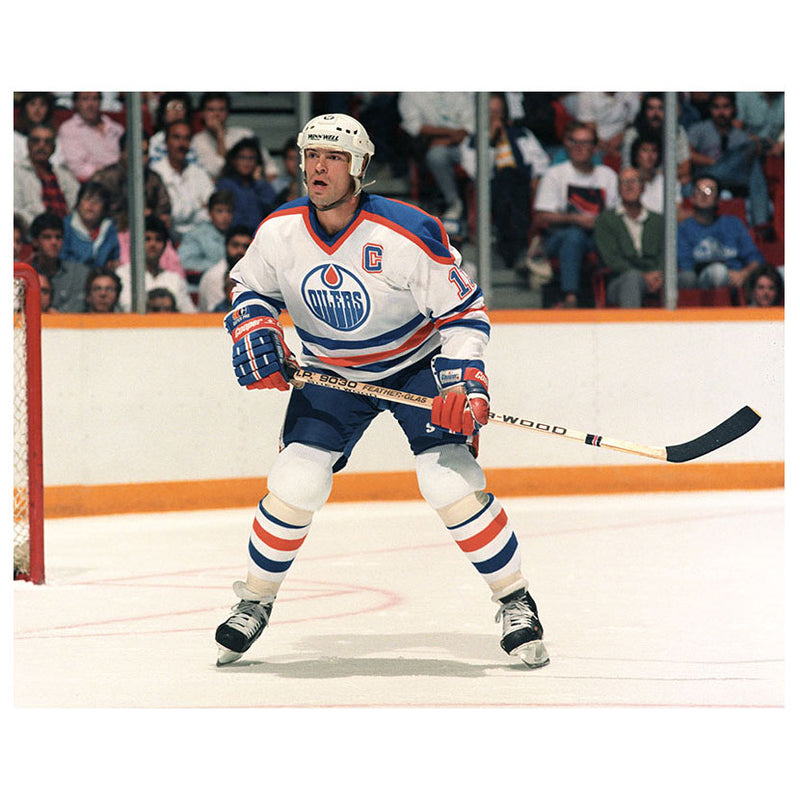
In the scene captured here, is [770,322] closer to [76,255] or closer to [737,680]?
[76,255]

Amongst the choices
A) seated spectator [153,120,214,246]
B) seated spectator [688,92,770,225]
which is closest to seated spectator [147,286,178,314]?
seated spectator [153,120,214,246]

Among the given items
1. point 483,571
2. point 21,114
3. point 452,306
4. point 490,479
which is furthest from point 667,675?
point 21,114

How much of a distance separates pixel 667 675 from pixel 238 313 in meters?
1.31

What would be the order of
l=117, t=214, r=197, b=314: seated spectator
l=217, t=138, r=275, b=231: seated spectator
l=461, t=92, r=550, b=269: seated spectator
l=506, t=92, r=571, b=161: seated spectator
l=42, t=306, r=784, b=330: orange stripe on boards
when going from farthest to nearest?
l=506, t=92, r=571, b=161: seated spectator → l=461, t=92, r=550, b=269: seated spectator → l=217, t=138, r=275, b=231: seated spectator → l=117, t=214, r=197, b=314: seated spectator → l=42, t=306, r=784, b=330: orange stripe on boards

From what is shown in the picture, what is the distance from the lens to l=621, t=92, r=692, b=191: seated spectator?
723 cm

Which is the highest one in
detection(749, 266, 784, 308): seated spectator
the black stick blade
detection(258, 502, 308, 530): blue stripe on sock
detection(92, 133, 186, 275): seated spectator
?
detection(92, 133, 186, 275): seated spectator

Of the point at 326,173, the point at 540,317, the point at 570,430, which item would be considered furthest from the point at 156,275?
the point at 570,430

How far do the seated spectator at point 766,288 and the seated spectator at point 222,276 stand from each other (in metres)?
2.49

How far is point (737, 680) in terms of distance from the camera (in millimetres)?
3428

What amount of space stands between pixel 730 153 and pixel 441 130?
152cm

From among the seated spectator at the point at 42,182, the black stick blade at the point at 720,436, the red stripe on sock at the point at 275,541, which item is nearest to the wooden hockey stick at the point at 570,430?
the black stick blade at the point at 720,436

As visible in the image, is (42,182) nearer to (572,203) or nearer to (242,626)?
(572,203)

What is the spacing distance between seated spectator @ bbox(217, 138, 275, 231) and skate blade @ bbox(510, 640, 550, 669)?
364 centimetres

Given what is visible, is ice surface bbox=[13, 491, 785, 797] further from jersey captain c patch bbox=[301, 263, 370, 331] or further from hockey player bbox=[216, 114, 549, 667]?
jersey captain c patch bbox=[301, 263, 370, 331]
